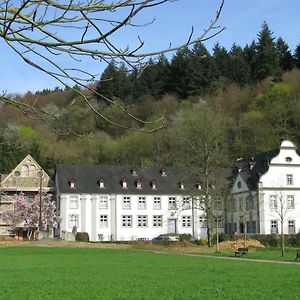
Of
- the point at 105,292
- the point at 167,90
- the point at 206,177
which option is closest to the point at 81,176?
the point at 206,177

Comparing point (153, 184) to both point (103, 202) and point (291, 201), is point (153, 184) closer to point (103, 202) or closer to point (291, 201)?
point (103, 202)

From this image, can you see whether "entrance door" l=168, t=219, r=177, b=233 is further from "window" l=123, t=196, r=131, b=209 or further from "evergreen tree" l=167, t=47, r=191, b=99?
"evergreen tree" l=167, t=47, r=191, b=99

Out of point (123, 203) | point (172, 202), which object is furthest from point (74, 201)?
point (172, 202)

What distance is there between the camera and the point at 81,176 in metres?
69.4

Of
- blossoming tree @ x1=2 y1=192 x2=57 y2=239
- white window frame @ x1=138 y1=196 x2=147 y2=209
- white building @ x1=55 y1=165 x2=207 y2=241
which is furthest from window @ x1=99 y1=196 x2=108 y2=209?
blossoming tree @ x1=2 y1=192 x2=57 y2=239

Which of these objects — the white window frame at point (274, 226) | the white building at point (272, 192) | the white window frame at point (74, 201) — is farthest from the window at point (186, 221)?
the white window frame at point (74, 201)

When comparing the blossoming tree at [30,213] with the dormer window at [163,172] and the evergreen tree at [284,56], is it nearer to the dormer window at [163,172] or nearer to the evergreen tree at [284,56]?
the dormer window at [163,172]

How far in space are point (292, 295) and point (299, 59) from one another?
3764 inches

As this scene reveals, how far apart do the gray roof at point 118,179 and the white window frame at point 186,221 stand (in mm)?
3007

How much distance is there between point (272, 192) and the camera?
211 feet

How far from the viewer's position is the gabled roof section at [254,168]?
Result: 64688mm

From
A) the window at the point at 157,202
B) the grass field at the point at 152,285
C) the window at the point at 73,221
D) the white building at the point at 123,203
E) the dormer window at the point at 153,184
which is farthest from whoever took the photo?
the dormer window at the point at 153,184

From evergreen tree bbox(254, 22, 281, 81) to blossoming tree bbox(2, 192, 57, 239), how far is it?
47.6 m

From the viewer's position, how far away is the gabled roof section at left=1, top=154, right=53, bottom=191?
73000 millimetres
